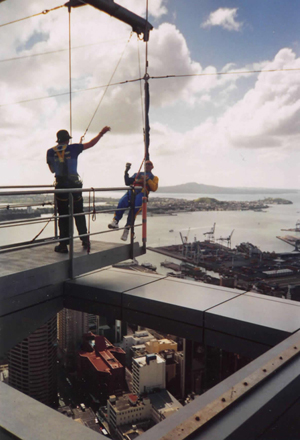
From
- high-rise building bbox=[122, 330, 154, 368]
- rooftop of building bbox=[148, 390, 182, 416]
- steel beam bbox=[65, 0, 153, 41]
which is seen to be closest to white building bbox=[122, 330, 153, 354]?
high-rise building bbox=[122, 330, 154, 368]

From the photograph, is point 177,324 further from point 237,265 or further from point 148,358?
point 237,265

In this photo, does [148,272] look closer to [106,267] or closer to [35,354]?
[106,267]

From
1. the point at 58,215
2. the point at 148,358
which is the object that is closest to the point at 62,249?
the point at 58,215

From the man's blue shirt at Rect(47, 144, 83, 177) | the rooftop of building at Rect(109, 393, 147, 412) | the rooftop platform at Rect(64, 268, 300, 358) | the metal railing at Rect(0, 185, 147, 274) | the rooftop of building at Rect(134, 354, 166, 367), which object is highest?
the man's blue shirt at Rect(47, 144, 83, 177)

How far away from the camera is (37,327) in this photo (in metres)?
3.52

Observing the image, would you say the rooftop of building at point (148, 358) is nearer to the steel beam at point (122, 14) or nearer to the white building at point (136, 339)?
the white building at point (136, 339)

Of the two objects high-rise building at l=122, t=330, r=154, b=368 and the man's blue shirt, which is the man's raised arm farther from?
high-rise building at l=122, t=330, r=154, b=368

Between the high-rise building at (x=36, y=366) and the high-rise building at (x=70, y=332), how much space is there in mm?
105

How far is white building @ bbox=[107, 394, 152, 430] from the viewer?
2.37 metres

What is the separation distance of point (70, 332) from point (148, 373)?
113cm

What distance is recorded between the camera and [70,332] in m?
3.65

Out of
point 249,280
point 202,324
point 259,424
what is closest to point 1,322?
point 202,324

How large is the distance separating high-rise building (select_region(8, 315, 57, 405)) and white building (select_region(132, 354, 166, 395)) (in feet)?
2.89

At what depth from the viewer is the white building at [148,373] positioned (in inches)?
108
